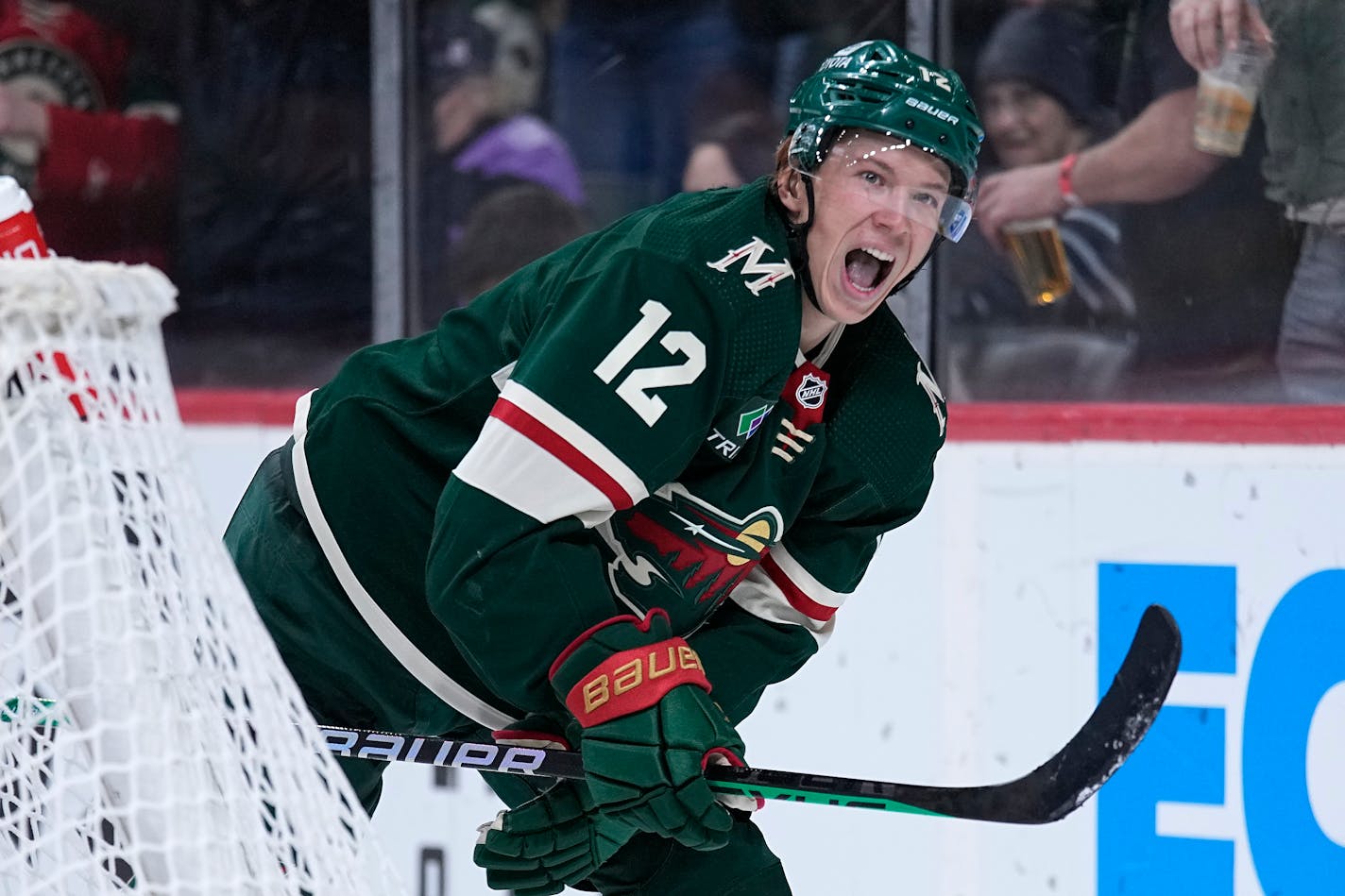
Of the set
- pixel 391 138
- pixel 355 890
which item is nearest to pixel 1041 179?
pixel 391 138

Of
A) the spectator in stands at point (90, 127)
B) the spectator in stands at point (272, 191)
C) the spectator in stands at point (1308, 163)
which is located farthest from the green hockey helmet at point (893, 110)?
the spectator in stands at point (90, 127)

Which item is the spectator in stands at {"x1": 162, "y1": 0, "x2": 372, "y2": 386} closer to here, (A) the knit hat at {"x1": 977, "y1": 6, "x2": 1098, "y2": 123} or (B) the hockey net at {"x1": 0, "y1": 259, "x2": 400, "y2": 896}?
(A) the knit hat at {"x1": 977, "y1": 6, "x2": 1098, "y2": 123}

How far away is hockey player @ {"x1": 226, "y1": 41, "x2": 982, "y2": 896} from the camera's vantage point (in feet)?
4.95

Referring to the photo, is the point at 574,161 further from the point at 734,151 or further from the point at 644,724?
the point at 644,724

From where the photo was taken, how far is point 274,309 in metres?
3.46

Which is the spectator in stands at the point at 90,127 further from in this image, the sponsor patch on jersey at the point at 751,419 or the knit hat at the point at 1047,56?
the sponsor patch on jersey at the point at 751,419

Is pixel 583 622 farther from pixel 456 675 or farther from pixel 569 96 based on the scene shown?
pixel 569 96

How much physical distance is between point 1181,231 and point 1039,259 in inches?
8.9

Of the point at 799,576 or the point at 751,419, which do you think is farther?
the point at 799,576

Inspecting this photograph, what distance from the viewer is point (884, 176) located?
1610 millimetres

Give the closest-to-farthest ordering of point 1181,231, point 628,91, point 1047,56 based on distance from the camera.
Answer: point 1181,231 → point 1047,56 → point 628,91

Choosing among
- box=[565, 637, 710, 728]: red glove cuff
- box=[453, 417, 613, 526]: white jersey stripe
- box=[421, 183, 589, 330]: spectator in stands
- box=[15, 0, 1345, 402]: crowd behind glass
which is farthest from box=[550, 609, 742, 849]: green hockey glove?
box=[421, 183, 589, 330]: spectator in stands

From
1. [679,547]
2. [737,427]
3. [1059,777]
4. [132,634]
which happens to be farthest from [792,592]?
[132,634]

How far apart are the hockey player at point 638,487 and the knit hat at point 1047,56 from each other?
3.71 ft
